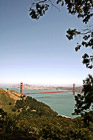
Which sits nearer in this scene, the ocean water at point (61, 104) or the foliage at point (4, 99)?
the foliage at point (4, 99)

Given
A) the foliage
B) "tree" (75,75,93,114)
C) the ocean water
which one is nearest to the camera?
"tree" (75,75,93,114)

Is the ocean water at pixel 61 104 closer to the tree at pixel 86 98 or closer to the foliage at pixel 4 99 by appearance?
the foliage at pixel 4 99

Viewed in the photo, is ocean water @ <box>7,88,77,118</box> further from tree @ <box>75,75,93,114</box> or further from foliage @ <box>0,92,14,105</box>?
tree @ <box>75,75,93,114</box>

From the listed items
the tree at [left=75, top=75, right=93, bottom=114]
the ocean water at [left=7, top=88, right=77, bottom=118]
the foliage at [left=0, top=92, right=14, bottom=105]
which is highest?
the tree at [left=75, top=75, right=93, bottom=114]

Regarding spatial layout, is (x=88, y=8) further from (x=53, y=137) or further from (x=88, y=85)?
(x=53, y=137)

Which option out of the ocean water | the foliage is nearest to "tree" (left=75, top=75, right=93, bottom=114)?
the foliage

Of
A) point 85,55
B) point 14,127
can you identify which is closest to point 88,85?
point 85,55

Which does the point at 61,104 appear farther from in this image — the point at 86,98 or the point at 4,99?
the point at 86,98

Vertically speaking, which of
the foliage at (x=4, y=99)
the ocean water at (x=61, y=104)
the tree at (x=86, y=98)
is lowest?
the ocean water at (x=61, y=104)

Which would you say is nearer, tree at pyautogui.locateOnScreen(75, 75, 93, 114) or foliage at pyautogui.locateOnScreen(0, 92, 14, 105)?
tree at pyautogui.locateOnScreen(75, 75, 93, 114)

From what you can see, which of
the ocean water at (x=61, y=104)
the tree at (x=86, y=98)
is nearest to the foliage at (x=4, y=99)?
the ocean water at (x=61, y=104)

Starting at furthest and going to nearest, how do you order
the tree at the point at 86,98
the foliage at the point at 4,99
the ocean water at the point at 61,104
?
the ocean water at the point at 61,104
the foliage at the point at 4,99
the tree at the point at 86,98

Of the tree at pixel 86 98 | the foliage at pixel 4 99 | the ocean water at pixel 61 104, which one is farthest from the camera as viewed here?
the ocean water at pixel 61 104
